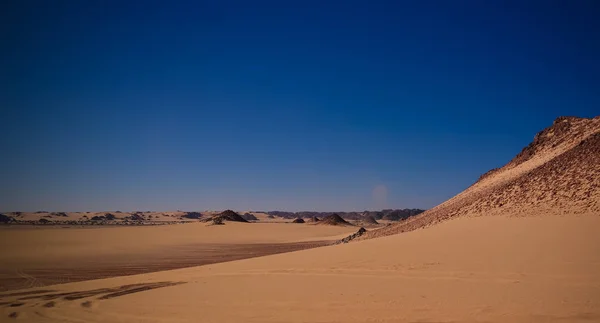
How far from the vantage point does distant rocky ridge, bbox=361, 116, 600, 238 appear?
1848cm

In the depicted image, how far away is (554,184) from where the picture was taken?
2039cm

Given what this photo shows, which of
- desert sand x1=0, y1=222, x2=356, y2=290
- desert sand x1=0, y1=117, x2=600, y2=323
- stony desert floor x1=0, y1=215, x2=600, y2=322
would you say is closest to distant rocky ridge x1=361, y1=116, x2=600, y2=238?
desert sand x1=0, y1=117, x2=600, y2=323

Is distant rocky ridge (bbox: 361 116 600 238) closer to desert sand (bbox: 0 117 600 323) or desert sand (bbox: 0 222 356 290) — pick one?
desert sand (bbox: 0 117 600 323)

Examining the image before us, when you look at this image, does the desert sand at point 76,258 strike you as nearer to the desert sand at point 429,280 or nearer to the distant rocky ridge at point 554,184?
the desert sand at point 429,280

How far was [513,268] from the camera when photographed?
11.9m

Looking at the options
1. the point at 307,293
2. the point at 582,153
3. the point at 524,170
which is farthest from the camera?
the point at 524,170

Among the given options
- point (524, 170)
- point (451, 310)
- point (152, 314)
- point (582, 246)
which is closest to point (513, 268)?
point (582, 246)

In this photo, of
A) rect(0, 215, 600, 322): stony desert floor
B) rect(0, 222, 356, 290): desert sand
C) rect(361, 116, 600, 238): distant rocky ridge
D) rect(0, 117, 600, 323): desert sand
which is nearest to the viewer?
rect(0, 215, 600, 322): stony desert floor

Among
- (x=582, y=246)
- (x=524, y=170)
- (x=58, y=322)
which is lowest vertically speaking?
(x=58, y=322)

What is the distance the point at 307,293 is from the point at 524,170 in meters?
21.1

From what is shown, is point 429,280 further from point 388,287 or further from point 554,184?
point 554,184

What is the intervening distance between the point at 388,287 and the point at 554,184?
14.4 metres

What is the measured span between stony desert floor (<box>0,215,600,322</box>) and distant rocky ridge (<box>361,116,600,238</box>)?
1.99 metres

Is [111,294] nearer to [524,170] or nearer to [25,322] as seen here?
[25,322]
